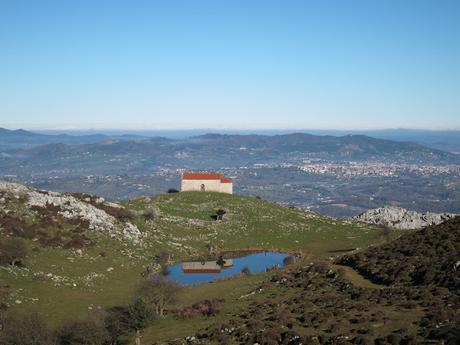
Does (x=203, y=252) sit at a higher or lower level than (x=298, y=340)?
lower

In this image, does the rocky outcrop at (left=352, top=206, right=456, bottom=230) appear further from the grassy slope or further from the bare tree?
the bare tree

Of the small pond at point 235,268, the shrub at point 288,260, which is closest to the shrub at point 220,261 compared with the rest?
the small pond at point 235,268

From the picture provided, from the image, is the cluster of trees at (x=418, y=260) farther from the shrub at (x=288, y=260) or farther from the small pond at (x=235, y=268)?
the small pond at (x=235, y=268)

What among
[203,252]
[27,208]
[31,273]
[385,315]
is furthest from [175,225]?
[385,315]

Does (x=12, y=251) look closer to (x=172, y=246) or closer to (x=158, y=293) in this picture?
(x=158, y=293)

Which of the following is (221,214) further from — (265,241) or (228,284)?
(228,284)

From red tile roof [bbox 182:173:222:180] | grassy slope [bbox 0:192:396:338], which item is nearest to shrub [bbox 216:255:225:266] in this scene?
grassy slope [bbox 0:192:396:338]

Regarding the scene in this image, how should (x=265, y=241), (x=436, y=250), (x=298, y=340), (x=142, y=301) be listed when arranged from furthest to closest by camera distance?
(x=265, y=241), (x=436, y=250), (x=142, y=301), (x=298, y=340)
